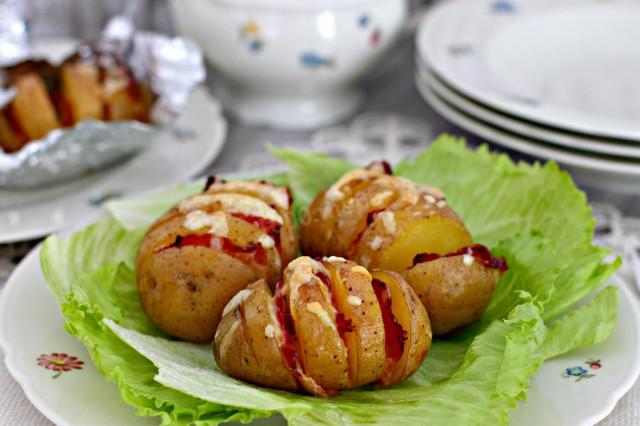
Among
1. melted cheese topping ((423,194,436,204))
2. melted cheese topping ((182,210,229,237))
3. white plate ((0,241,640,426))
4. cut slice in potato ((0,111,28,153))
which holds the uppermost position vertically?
melted cheese topping ((182,210,229,237))

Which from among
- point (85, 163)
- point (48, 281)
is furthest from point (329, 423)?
point (85, 163)

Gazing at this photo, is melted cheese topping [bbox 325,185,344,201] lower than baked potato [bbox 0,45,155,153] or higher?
higher

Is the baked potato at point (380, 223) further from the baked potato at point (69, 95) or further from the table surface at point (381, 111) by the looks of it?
the baked potato at point (69, 95)

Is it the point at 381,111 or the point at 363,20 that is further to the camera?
the point at 381,111

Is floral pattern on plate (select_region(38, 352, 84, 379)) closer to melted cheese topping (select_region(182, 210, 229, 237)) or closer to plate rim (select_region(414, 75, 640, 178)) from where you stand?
melted cheese topping (select_region(182, 210, 229, 237))

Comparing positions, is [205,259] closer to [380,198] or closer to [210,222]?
[210,222]

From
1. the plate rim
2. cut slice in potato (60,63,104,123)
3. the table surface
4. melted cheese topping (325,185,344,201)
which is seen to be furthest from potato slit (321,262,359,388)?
cut slice in potato (60,63,104,123)

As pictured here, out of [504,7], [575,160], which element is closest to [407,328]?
[575,160]

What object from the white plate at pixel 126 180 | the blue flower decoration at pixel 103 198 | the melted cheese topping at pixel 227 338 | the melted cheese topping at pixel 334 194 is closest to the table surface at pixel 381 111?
the white plate at pixel 126 180
